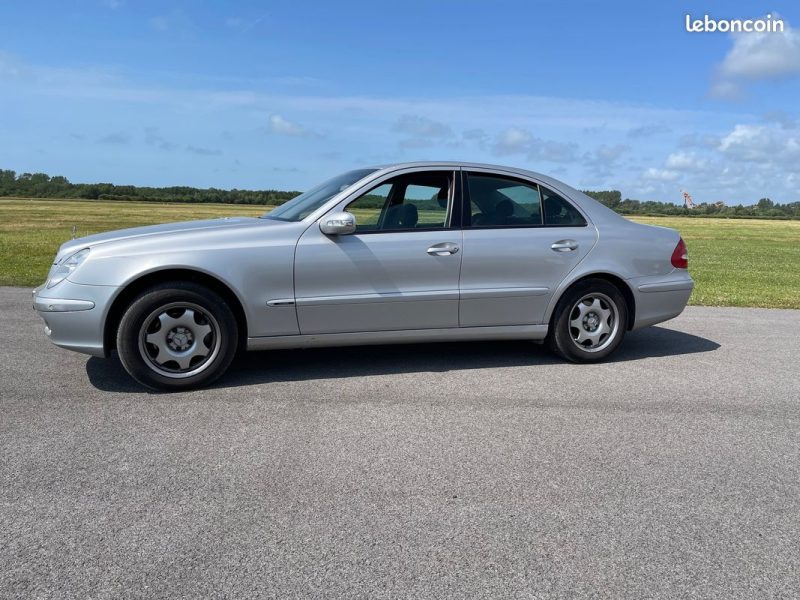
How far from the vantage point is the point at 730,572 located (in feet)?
7.79

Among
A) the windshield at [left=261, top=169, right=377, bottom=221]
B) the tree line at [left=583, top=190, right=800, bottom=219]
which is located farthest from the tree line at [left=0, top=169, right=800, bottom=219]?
the windshield at [left=261, top=169, right=377, bottom=221]

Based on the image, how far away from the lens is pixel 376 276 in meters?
4.75

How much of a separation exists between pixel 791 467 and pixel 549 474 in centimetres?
129

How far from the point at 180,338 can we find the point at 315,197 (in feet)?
5.13

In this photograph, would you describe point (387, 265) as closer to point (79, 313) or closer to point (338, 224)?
point (338, 224)

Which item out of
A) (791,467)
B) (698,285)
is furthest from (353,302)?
(698,285)

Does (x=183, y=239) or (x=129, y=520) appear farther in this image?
(x=183, y=239)

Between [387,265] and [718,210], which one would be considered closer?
[387,265]

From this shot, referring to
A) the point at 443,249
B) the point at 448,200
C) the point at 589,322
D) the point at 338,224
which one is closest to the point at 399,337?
the point at 443,249

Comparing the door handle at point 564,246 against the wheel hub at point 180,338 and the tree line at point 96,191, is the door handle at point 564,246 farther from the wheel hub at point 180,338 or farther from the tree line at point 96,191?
the tree line at point 96,191

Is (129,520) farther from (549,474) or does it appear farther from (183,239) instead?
(183,239)

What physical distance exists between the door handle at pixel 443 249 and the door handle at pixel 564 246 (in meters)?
0.86

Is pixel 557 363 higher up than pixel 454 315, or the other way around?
pixel 454 315

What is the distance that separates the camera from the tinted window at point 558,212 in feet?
17.6
